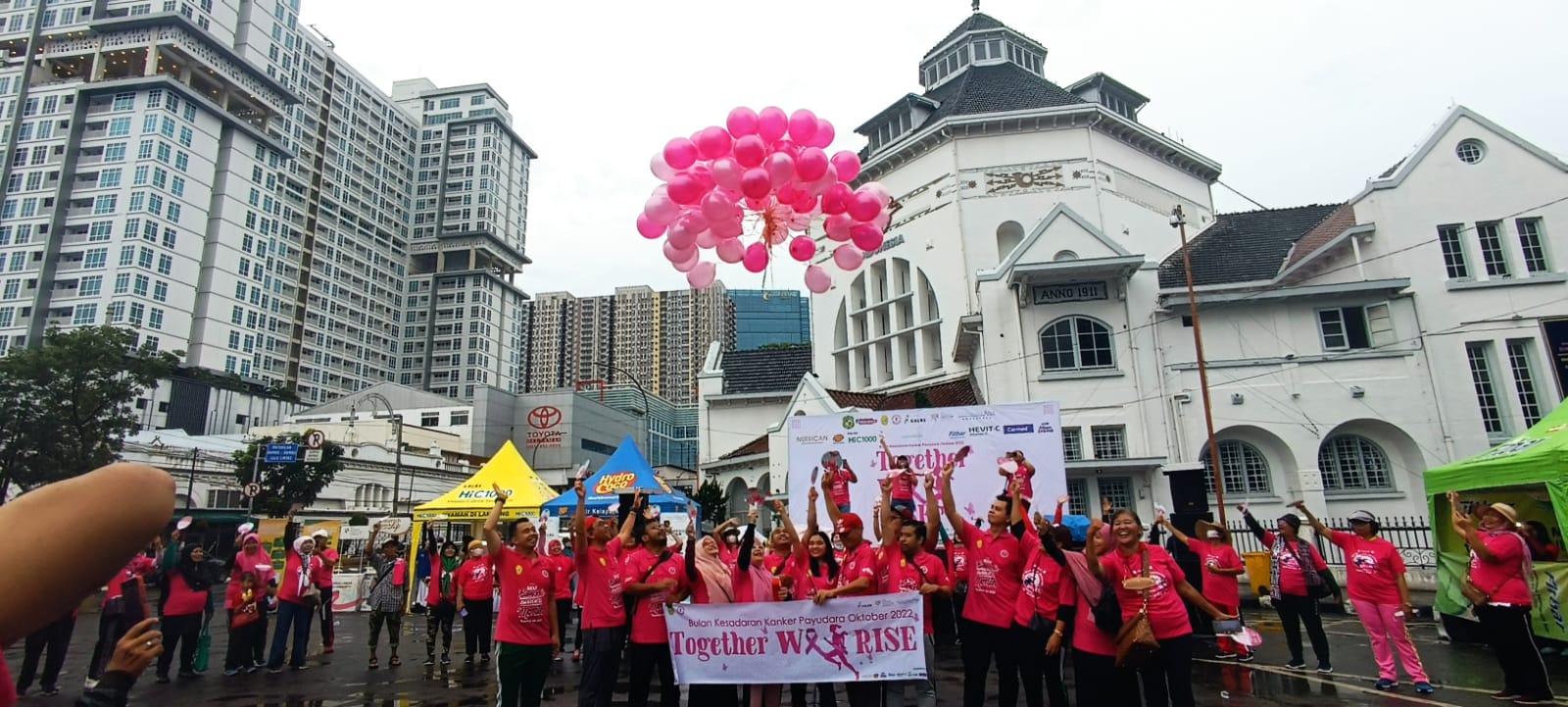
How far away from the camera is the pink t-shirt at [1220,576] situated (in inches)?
377

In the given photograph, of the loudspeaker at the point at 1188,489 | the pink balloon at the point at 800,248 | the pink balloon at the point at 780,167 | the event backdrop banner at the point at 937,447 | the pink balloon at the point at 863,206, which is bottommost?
the loudspeaker at the point at 1188,489

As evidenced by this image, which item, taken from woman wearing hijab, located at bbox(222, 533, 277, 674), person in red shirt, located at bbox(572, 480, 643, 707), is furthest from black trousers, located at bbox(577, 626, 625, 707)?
woman wearing hijab, located at bbox(222, 533, 277, 674)

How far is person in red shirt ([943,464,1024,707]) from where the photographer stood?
7.19 metres

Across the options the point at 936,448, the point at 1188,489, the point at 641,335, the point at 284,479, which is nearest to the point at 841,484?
the point at 936,448

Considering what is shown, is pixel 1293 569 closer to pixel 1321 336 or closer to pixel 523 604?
pixel 523 604

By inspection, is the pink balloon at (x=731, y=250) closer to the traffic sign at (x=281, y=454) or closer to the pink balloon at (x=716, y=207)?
the pink balloon at (x=716, y=207)

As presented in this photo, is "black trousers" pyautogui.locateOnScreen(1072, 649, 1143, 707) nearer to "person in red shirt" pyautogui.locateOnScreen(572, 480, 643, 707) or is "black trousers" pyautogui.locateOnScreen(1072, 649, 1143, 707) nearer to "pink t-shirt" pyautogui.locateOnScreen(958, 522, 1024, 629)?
"pink t-shirt" pyautogui.locateOnScreen(958, 522, 1024, 629)

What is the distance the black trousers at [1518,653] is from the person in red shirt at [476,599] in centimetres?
1147

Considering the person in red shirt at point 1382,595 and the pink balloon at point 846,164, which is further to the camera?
the pink balloon at point 846,164

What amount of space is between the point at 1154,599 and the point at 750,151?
6500 mm

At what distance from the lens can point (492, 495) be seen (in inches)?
797

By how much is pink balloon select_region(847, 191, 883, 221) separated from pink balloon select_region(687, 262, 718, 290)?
7.05ft

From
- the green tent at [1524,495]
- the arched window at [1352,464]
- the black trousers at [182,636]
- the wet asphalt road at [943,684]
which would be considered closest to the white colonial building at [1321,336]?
the arched window at [1352,464]

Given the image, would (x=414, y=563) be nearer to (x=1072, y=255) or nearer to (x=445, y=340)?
(x=1072, y=255)
